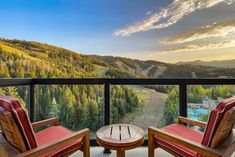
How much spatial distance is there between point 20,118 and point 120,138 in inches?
38.2

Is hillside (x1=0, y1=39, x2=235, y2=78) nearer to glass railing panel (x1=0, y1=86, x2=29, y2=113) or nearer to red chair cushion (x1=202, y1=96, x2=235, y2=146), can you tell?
glass railing panel (x1=0, y1=86, x2=29, y2=113)

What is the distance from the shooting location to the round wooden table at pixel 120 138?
5.91 feet

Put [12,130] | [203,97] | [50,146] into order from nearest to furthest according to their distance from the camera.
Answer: [12,130] < [50,146] < [203,97]

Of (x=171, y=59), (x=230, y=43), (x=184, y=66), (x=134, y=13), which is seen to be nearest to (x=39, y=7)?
(x=134, y=13)

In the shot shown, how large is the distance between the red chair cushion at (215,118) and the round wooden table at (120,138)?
647 mm

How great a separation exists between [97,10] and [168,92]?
2.38 metres

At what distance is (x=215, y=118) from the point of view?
58.8 inches

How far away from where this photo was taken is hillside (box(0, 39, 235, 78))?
3809 millimetres

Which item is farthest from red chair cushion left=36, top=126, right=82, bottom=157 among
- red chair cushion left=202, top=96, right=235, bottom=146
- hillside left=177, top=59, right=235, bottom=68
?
hillside left=177, top=59, right=235, bottom=68

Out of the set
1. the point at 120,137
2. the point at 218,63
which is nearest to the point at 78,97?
the point at 120,137

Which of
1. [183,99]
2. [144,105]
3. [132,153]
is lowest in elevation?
[132,153]

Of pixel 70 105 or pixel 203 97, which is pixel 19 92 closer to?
pixel 70 105

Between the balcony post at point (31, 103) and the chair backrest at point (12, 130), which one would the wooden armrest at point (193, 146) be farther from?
the balcony post at point (31, 103)

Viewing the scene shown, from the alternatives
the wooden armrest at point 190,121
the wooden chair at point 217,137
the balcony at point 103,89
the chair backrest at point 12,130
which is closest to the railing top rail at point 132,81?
the balcony at point 103,89
